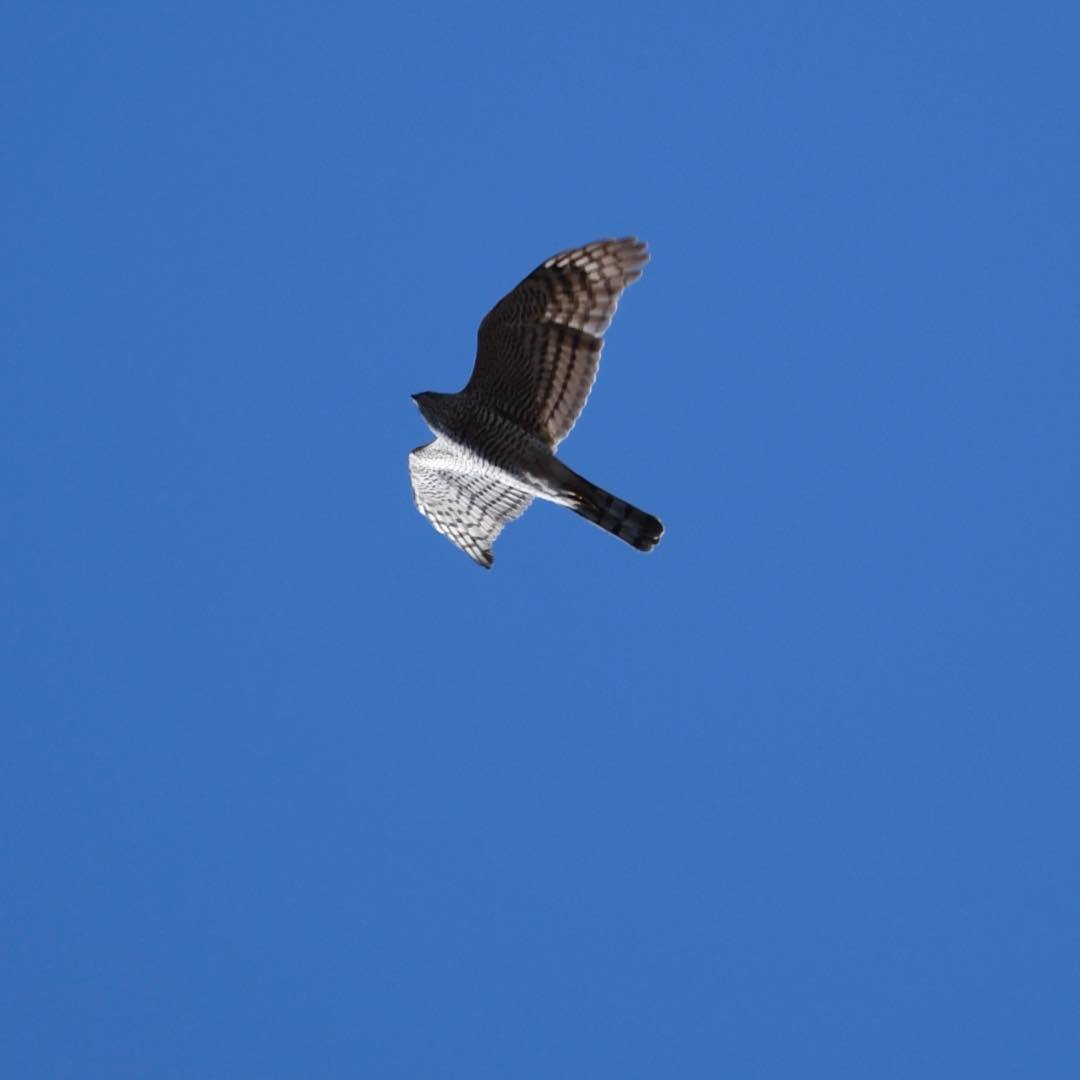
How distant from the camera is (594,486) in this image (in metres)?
14.4

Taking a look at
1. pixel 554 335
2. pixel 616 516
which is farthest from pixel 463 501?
pixel 554 335

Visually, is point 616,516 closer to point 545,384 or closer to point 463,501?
point 545,384

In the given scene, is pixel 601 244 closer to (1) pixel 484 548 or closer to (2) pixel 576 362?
(2) pixel 576 362

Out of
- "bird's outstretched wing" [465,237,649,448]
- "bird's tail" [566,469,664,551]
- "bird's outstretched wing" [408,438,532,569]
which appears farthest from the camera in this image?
"bird's outstretched wing" [408,438,532,569]

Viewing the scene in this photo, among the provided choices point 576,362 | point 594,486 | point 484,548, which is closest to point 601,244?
point 576,362

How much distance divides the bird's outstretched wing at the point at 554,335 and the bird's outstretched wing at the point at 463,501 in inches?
52.1

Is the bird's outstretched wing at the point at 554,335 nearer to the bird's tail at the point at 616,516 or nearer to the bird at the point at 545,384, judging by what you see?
the bird at the point at 545,384

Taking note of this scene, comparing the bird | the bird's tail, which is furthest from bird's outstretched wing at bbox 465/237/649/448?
the bird's tail

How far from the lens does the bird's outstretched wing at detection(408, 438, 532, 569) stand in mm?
16078

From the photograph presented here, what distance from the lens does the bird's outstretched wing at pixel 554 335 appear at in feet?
46.5

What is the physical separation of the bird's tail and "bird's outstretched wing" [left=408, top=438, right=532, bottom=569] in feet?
5.09

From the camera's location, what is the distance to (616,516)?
14352 millimetres

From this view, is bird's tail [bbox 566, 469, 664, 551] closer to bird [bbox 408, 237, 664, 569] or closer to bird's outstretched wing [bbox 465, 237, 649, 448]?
bird [bbox 408, 237, 664, 569]

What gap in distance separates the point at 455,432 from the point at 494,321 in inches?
44.2
